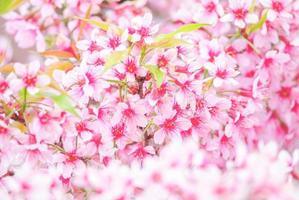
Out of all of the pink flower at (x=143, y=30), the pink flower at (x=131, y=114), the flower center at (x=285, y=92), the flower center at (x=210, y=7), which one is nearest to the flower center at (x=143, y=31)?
the pink flower at (x=143, y=30)

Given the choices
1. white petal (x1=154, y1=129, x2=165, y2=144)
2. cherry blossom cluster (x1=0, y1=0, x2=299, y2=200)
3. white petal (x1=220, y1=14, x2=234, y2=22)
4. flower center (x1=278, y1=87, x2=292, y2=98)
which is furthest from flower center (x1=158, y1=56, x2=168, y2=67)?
flower center (x1=278, y1=87, x2=292, y2=98)

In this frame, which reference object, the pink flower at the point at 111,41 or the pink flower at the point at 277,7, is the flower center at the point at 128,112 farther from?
the pink flower at the point at 277,7

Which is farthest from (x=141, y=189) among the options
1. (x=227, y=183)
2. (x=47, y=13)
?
(x=47, y=13)

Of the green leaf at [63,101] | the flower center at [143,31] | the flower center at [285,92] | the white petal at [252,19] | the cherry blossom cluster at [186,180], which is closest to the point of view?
the cherry blossom cluster at [186,180]

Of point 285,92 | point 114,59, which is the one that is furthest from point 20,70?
point 285,92

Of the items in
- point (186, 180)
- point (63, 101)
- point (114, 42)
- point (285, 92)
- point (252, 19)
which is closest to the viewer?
point (186, 180)

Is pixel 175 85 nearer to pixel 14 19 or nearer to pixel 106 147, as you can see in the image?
pixel 106 147

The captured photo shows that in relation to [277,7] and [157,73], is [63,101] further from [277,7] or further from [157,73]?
[277,7]
